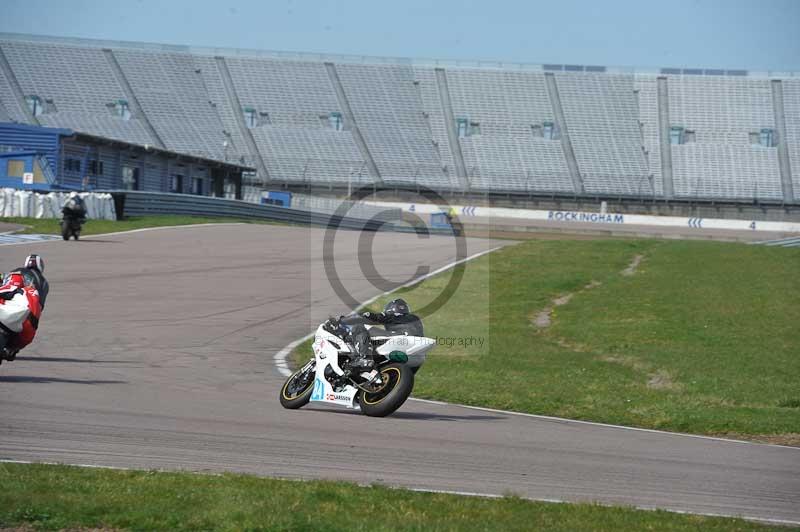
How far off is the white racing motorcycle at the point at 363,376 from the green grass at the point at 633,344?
8.24ft

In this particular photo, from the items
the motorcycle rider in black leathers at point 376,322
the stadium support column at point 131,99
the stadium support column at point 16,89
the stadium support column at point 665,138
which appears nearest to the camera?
the motorcycle rider in black leathers at point 376,322

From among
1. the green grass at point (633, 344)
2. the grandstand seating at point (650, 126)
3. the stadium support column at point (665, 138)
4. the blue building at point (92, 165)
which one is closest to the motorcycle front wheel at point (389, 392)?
the green grass at point (633, 344)

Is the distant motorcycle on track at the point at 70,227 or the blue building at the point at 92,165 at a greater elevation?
the blue building at the point at 92,165

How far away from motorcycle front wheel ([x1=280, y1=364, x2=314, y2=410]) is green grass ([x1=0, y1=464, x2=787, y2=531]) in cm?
423

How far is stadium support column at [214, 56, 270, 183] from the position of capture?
7100 centimetres

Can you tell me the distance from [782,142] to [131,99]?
4743 centimetres

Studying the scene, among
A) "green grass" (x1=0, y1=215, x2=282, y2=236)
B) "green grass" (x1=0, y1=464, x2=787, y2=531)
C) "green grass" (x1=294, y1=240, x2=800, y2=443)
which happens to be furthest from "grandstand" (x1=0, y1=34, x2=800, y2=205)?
"green grass" (x1=0, y1=464, x2=787, y2=531)

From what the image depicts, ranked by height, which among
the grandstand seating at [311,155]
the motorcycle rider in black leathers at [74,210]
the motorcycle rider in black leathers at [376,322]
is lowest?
the motorcycle rider in black leathers at [376,322]

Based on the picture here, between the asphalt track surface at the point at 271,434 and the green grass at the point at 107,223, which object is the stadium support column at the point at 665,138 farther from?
the asphalt track surface at the point at 271,434

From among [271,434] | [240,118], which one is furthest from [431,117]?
[271,434]

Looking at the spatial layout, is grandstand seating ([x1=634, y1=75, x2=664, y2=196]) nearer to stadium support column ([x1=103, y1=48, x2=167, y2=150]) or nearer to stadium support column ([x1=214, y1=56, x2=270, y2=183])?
stadium support column ([x1=214, y1=56, x2=270, y2=183])

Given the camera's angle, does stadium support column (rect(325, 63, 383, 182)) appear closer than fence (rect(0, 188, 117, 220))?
No

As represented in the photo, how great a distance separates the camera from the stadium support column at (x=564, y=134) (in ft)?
239

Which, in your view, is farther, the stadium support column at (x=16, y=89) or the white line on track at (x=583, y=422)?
the stadium support column at (x=16, y=89)
